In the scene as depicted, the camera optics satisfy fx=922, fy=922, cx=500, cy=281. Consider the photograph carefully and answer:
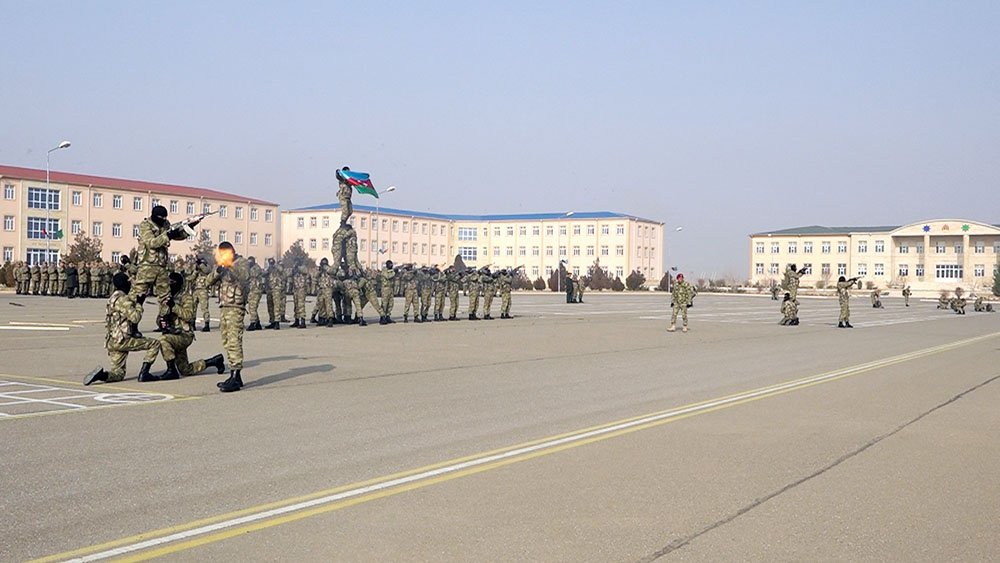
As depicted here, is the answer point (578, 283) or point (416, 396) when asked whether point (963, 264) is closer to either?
point (578, 283)

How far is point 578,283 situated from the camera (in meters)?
59.5

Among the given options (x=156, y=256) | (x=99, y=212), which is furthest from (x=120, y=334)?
(x=99, y=212)

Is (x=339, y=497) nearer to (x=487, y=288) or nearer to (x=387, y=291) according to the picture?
(x=387, y=291)

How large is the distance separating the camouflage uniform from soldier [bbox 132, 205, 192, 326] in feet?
0.98

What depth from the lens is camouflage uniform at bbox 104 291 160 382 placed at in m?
13.6

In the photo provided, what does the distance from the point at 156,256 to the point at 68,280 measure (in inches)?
1537

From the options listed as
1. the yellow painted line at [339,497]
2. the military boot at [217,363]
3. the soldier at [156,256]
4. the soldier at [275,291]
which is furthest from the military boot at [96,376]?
the soldier at [275,291]

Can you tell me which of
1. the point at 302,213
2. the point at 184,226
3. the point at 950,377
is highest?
the point at 302,213

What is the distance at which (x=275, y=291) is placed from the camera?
27.1 m

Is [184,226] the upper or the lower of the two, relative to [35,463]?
upper

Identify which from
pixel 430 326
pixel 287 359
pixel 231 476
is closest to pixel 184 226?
pixel 287 359

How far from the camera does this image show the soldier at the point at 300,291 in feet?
91.5

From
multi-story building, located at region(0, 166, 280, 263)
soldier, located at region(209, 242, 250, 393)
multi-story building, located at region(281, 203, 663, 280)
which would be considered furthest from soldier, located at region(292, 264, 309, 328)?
multi-story building, located at region(281, 203, 663, 280)

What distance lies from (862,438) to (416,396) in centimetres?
578
